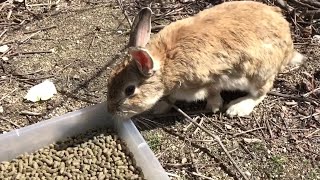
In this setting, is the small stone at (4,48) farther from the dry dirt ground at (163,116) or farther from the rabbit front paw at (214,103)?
the rabbit front paw at (214,103)

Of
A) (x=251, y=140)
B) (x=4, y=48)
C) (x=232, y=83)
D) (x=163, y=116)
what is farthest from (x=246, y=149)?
(x=4, y=48)

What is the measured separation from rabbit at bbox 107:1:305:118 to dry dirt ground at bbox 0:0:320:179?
34 centimetres

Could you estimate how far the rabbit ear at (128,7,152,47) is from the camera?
4.11 meters

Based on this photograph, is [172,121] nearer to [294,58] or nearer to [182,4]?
[294,58]

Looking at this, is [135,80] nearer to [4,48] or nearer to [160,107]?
[160,107]

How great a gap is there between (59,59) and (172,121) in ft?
4.48

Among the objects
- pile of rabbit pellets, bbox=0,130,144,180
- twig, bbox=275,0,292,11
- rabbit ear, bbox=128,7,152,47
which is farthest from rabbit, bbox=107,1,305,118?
twig, bbox=275,0,292,11

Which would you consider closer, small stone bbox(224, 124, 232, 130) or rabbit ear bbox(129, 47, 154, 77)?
rabbit ear bbox(129, 47, 154, 77)

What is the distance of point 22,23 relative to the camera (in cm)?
579

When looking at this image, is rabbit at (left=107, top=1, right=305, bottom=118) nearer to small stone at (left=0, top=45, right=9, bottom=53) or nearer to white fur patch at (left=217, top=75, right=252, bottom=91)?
white fur patch at (left=217, top=75, right=252, bottom=91)

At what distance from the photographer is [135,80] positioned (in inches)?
166

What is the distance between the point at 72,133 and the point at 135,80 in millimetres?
709

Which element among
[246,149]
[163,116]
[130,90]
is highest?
[130,90]

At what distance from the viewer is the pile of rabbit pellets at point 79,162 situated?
4141mm
